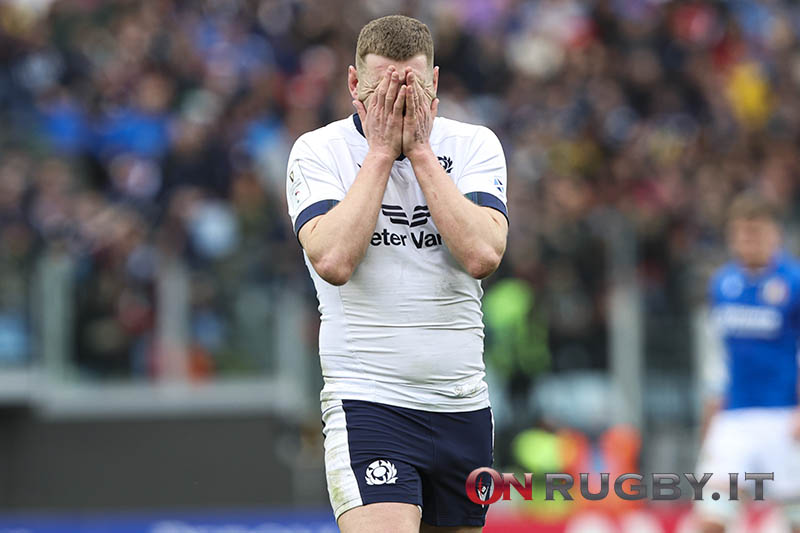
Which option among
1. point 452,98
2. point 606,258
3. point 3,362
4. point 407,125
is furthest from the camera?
point 452,98

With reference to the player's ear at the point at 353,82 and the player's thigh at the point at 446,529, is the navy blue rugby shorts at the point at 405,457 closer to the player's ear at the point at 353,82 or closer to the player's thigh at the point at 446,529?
the player's thigh at the point at 446,529

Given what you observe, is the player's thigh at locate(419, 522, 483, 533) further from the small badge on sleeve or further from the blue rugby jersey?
the blue rugby jersey

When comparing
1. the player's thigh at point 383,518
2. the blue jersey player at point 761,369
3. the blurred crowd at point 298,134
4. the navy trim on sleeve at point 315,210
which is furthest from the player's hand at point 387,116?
the blurred crowd at point 298,134

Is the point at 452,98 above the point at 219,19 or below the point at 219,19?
below

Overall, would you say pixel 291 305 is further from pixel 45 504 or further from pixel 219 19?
pixel 219 19

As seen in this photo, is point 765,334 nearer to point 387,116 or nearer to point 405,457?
point 405,457

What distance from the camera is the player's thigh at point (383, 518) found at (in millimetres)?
4148

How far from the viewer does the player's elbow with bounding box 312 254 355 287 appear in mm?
4184

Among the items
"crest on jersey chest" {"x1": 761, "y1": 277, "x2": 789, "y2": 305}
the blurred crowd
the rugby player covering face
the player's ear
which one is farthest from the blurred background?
the player's ear

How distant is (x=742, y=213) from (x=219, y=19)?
8412mm

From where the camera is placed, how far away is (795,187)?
12.7 m

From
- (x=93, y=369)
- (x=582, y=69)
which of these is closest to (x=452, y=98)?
(x=582, y=69)

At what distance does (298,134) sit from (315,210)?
8.62m

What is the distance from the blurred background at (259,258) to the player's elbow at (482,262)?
6.46m
